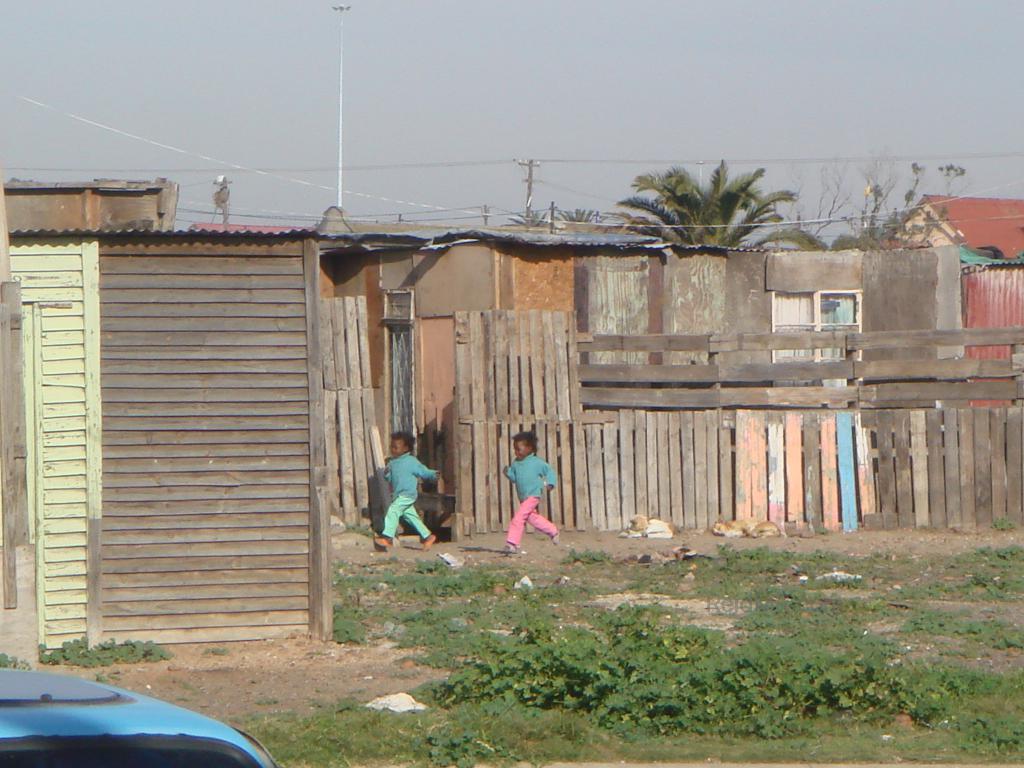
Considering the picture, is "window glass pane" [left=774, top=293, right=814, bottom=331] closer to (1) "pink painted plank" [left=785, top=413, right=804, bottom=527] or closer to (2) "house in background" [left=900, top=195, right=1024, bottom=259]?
(1) "pink painted plank" [left=785, top=413, right=804, bottom=527]

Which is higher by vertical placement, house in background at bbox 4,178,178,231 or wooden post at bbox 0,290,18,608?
house in background at bbox 4,178,178,231

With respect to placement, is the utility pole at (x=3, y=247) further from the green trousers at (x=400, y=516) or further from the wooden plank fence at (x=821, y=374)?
the wooden plank fence at (x=821, y=374)

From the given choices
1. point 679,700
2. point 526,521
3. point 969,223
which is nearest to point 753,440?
point 526,521

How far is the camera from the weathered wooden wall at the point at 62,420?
8.77 meters

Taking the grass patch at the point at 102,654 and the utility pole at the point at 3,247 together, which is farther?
the grass patch at the point at 102,654

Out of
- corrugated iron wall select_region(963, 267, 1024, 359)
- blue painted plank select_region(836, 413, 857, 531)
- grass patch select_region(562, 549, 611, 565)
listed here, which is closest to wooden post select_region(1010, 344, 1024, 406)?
blue painted plank select_region(836, 413, 857, 531)

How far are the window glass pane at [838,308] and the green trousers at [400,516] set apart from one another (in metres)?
8.47

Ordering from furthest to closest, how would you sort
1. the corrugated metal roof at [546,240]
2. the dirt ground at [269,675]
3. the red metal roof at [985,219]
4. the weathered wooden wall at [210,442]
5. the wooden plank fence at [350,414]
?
the red metal roof at [985,219], the corrugated metal roof at [546,240], the wooden plank fence at [350,414], the weathered wooden wall at [210,442], the dirt ground at [269,675]

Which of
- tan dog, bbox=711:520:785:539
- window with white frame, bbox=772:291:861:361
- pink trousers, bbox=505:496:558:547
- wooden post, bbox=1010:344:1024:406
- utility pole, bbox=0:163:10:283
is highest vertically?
window with white frame, bbox=772:291:861:361

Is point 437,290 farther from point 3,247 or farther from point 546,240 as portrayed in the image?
point 3,247

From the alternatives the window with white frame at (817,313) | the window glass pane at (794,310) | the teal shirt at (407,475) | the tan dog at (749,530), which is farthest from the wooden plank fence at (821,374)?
the window glass pane at (794,310)

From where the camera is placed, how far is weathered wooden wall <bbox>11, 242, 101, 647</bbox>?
8.77 meters

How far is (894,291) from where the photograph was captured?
20109mm

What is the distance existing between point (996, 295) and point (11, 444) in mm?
19849
